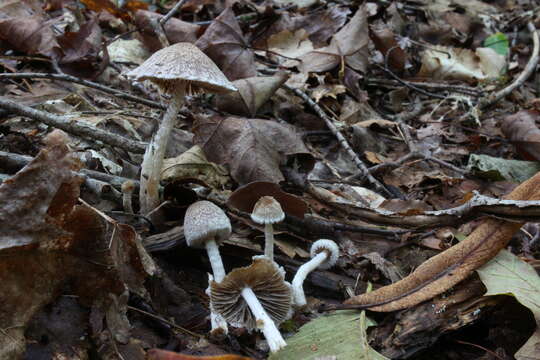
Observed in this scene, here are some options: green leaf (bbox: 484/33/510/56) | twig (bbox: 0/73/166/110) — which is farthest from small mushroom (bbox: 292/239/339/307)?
green leaf (bbox: 484/33/510/56)

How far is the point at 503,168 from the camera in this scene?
11.3ft

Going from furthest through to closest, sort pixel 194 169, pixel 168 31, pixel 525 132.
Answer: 1. pixel 168 31
2. pixel 525 132
3. pixel 194 169

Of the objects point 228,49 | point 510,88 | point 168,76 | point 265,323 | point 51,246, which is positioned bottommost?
point 510,88

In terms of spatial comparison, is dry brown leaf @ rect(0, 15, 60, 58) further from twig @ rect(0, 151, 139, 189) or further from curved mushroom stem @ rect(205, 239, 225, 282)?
curved mushroom stem @ rect(205, 239, 225, 282)

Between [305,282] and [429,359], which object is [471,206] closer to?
[429,359]

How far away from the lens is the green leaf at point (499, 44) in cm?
574

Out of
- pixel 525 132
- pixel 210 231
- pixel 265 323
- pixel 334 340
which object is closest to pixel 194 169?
pixel 210 231

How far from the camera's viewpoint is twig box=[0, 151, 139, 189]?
216cm

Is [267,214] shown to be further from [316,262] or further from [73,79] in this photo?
[73,79]

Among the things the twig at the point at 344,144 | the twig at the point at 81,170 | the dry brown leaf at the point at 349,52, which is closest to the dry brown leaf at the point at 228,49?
the twig at the point at 344,144

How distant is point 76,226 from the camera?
5.48ft

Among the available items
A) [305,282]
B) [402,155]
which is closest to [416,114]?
[402,155]

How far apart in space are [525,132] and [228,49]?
2.64 m

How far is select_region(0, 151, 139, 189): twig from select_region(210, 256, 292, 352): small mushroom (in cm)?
90
